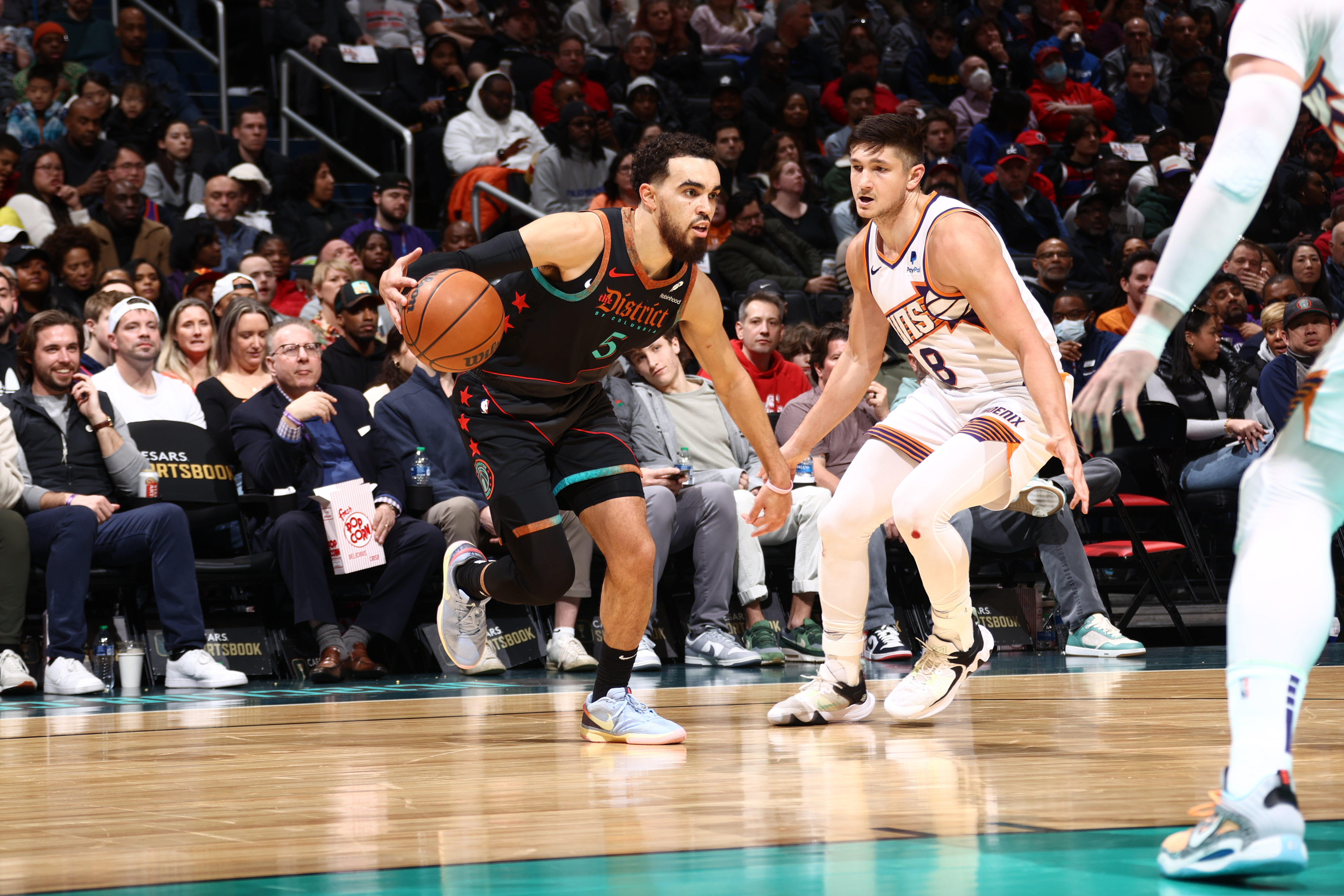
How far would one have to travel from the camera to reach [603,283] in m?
4.25

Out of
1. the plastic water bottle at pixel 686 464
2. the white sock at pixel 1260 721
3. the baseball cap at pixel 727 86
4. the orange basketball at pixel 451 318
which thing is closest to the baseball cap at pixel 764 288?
the plastic water bottle at pixel 686 464

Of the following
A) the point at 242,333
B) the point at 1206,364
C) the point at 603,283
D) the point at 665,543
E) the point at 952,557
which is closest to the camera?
the point at 603,283

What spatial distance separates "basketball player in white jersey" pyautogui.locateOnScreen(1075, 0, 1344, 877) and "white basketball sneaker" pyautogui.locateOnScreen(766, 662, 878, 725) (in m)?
2.34

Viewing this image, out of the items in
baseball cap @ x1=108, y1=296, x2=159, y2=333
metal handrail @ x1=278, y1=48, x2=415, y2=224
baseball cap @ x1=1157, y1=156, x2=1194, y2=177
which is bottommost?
baseball cap @ x1=108, y1=296, x2=159, y2=333

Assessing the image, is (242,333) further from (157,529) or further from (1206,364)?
(1206,364)

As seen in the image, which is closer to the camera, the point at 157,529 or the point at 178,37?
the point at 157,529

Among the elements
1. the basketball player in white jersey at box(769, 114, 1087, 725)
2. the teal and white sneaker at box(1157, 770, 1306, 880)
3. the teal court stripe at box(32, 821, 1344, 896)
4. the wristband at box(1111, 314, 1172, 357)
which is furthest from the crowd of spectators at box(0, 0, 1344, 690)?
the teal and white sneaker at box(1157, 770, 1306, 880)

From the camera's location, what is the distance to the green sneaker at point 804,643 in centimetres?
747

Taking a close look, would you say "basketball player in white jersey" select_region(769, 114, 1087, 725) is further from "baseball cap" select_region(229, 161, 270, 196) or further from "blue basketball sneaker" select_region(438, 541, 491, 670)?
"baseball cap" select_region(229, 161, 270, 196)

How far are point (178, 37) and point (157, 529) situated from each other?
6924 mm

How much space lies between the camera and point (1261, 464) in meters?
2.29

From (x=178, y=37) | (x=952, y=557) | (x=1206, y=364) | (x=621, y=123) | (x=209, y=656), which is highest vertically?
(x=178, y=37)

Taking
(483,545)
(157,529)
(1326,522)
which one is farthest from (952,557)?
(157,529)

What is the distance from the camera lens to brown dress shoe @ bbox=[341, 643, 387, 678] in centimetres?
690
